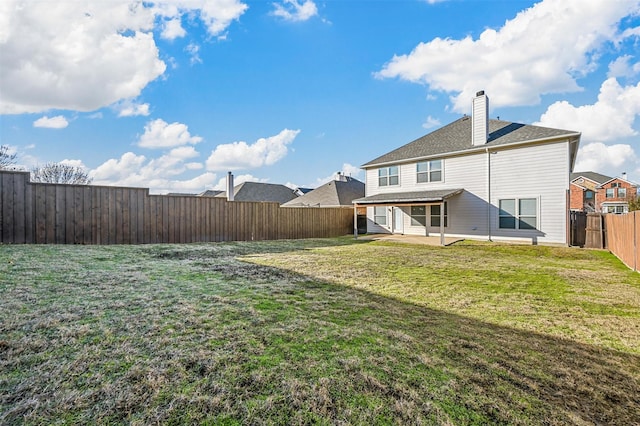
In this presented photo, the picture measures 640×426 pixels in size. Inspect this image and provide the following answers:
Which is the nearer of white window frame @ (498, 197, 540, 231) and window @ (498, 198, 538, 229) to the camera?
white window frame @ (498, 197, 540, 231)

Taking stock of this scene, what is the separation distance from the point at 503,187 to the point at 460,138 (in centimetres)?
341

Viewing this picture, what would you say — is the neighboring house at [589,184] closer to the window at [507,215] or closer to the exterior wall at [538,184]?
the exterior wall at [538,184]

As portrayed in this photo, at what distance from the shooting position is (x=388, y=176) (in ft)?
54.5

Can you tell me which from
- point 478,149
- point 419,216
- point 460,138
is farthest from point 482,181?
point 419,216

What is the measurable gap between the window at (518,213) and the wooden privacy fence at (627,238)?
2.41 metres

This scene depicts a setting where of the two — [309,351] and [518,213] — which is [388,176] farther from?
[309,351]

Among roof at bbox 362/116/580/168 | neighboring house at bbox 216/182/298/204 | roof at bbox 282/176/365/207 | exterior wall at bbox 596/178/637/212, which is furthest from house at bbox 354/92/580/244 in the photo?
exterior wall at bbox 596/178/637/212

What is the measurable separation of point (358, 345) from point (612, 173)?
185 ft

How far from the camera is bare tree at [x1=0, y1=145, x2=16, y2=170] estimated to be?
18.2 meters

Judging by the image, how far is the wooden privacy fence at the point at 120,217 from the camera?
345 inches

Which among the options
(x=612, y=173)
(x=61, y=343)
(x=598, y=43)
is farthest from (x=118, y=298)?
(x=612, y=173)

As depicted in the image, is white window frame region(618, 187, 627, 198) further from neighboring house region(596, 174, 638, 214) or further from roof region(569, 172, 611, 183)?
roof region(569, 172, 611, 183)

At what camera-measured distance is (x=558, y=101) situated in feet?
53.5

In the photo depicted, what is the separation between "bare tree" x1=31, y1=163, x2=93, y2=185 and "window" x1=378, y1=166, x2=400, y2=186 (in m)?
22.8
